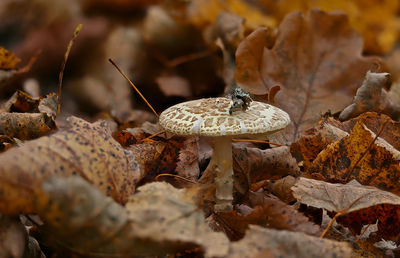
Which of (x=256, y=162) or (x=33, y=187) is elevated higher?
(x=33, y=187)

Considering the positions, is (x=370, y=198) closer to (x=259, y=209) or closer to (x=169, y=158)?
(x=259, y=209)

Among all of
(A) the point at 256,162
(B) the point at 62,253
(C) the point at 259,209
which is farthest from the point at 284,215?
(B) the point at 62,253

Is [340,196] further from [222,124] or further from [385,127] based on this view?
[385,127]

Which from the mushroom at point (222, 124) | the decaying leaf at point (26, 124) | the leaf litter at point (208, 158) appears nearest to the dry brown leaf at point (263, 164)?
the leaf litter at point (208, 158)

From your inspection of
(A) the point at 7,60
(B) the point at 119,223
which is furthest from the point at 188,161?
(A) the point at 7,60

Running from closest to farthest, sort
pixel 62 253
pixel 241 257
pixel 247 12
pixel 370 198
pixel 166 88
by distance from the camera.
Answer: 1. pixel 241 257
2. pixel 62 253
3. pixel 370 198
4. pixel 166 88
5. pixel 247 12

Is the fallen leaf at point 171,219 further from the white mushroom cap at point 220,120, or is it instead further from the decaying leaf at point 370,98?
the decaying leaf at point 370,98

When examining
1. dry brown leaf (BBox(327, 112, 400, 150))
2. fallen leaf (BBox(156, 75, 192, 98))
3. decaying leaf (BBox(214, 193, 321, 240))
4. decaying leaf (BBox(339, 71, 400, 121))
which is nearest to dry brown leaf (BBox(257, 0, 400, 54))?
fallen leaf (BBox(156, 75, 192, 98))
